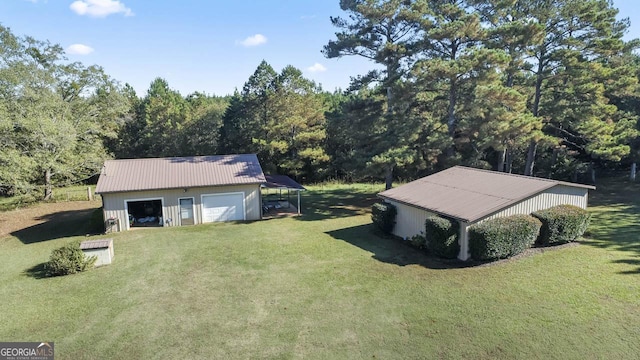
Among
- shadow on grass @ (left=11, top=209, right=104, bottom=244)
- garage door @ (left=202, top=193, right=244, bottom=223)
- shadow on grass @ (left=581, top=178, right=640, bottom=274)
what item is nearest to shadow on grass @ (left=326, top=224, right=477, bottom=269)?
shadow on grass @ (left=581, top=178, right=640, bottom=274)

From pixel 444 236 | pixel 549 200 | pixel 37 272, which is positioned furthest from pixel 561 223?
pixel 37 272

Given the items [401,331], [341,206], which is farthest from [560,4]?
[401,331]

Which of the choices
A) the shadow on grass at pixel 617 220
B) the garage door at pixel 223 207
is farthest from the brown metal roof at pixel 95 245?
the shadow on grass at pixel 617 220

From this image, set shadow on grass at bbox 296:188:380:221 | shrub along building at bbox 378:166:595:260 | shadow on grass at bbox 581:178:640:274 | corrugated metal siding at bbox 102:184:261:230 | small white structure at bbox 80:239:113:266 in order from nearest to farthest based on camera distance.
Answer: shrub along building at bbox 378:166:595:260, small white structure at bbox 80:239:113:266, shadow on grass at bbox 581:178:640:274, corrugated metal siding at bbox 102:184:261:230, shadow on grass at bbox 296:188:380:221

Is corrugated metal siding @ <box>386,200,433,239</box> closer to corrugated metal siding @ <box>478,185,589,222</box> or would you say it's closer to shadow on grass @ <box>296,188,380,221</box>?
corrugated metal siding @ <box>478,185,589,222</box>

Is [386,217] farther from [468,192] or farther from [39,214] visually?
[39,214]

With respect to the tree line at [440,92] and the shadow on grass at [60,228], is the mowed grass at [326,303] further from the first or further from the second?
the tree line at [440,92]
